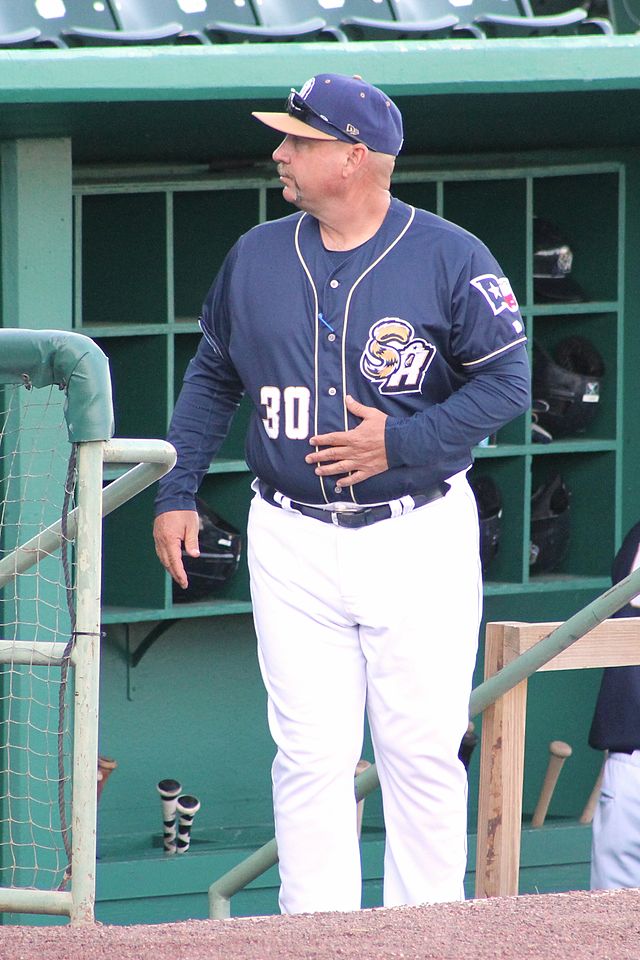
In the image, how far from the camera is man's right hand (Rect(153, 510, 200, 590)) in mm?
2949

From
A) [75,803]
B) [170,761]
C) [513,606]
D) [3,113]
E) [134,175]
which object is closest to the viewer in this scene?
[75,803]

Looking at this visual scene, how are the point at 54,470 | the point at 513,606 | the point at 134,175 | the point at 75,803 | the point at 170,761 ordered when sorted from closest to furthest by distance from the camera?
1. the point at 75,803
2. the point at 54,470
3. the point at 134,175
4. the point at 170,761
5. the point at 513,606

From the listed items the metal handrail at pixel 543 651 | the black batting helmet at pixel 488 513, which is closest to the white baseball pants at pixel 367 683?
the metal handrail at pixel 543 651

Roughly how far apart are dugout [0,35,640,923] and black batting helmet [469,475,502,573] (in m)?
0.04

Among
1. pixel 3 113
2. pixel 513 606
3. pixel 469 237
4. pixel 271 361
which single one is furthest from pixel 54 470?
pixel 513 606

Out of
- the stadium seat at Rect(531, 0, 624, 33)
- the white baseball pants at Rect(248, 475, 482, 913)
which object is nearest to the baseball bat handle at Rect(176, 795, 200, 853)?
the white baseball pants at Rect(248, 475, 482, 913)

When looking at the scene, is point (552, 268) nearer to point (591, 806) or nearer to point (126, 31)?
point (126, 31)

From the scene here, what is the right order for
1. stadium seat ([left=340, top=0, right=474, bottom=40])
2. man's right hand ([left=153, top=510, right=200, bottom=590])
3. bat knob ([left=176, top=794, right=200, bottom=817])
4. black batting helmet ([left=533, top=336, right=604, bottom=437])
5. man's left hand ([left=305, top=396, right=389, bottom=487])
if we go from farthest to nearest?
black batting helmet ([left=533, top=336, right=604, bottom=437]), stadium seat ([left=340, top=0, right=474, bottom=40]), bat knob ([left=176, top=794, right=200, bottom=817]), man's right hand ([left=153, top=510, right=200, bottom=590]), man's left hand ([left=305, top=396, right=389, bottom=487])

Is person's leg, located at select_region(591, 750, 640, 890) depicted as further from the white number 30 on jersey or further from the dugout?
the white number 30 on jersey

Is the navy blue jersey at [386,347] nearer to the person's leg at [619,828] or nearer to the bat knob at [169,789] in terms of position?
the person's leg at [619,828]

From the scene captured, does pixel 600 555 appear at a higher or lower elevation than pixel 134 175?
lower

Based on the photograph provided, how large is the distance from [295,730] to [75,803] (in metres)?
0.77

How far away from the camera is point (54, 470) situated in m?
3.97

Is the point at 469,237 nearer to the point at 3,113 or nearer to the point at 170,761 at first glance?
the point at 3,113
